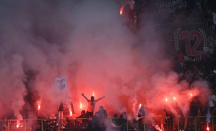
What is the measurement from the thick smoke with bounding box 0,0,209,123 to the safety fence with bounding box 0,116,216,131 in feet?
5.68

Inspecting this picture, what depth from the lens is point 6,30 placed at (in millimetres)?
11156

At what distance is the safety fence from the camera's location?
29.6 ft

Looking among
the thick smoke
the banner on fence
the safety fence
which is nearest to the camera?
the safety fence

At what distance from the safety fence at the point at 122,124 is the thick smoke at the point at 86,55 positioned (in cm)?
173

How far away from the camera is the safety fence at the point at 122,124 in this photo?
902cm

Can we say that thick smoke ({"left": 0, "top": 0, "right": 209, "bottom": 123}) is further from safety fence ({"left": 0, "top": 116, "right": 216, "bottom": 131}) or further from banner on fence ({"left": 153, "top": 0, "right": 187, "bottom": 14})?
safety fence ({"left": 0, "top": 116, "right": 216, "bottom": 131})

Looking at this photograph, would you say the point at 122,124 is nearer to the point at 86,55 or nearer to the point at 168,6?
the point at 86,55

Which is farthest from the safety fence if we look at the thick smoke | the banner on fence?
the banner on fence

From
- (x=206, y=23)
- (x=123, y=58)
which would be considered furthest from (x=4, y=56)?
(x=206, y=23)

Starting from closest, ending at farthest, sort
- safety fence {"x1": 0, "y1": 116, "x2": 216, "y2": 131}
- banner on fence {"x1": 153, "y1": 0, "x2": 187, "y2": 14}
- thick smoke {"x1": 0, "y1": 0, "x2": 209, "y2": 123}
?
1. safety fence {"x1": 0, "y1": 116, "x2": 216, "y2": 131}
2. thick smoke {"x1": 0, "y1": 0, "x2": 209, "y2": 123}
3. banner on fence {"x1": 153, "y1": 0, "x2": 187, "y2": 14}

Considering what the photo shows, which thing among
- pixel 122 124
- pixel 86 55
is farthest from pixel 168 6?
pixel 122 124

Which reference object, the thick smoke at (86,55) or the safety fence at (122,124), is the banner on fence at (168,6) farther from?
the safety fence at (122,124)

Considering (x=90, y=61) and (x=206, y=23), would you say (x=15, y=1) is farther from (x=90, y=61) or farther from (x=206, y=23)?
(x=206, y=23)

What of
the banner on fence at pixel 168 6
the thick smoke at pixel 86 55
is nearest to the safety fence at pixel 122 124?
the thick smoke at pixel 86 55
